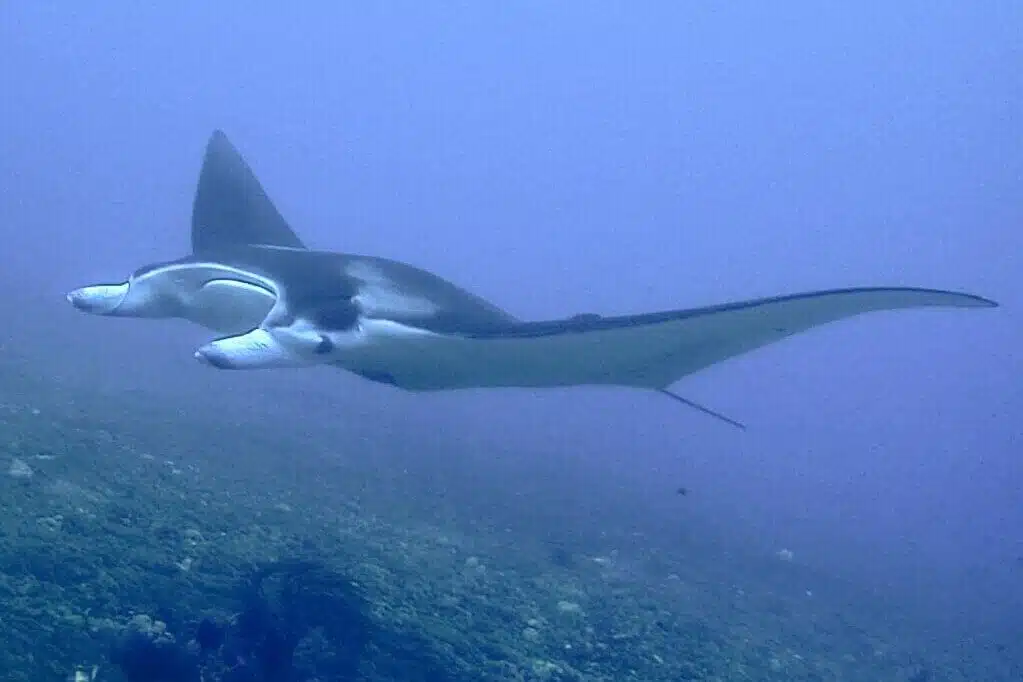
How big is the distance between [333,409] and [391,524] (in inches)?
321

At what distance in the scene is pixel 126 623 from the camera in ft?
11.1

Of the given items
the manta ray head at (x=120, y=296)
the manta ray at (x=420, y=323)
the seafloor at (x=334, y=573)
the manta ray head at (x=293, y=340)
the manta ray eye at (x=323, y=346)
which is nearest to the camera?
the manta ray at (x=420, y=323)

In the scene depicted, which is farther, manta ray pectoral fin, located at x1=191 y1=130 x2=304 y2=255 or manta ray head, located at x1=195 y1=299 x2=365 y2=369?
manta ray pectoral fin, located at x1=191 y1=130 x2=304 y2=255

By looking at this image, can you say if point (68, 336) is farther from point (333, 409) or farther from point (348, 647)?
point (348, 647)

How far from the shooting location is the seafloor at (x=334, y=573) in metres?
3.60

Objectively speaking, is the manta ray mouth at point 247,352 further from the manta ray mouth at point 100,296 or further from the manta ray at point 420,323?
the manta ray mouth at point 100,296

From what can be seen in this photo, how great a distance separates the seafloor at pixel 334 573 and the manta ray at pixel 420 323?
135 centimetres

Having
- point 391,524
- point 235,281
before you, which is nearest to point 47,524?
point 235,281

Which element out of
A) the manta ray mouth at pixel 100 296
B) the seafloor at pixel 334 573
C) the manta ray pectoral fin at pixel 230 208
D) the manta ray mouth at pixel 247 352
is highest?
the manta ray pectoral fin at pixel 230 208

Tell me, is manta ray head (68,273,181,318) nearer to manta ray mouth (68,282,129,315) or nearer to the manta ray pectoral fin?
manta ray mouth (68,282,129,315)

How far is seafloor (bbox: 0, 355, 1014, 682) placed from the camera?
11.8 ft

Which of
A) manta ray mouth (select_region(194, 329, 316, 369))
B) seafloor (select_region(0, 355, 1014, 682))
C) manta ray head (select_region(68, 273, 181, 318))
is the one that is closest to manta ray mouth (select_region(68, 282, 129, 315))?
manta ray head (select_region(68, 273, 181, 318))

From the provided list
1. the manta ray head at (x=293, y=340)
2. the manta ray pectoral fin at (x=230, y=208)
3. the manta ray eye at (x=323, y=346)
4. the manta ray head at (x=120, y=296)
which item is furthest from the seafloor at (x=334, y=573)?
the manta ray pectoral fin at (x=230, y=208)

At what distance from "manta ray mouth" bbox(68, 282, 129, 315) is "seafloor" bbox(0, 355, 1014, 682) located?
1.26 m
